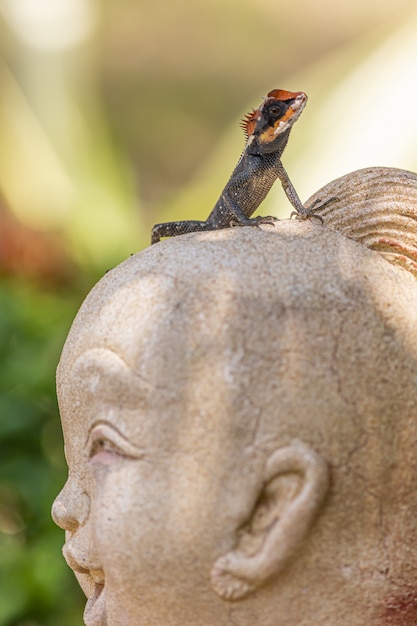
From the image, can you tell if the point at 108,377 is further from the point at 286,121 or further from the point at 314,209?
the point at 286,121

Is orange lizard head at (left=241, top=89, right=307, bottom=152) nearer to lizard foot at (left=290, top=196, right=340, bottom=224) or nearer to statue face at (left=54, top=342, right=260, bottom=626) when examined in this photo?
lizard foot at (left=290, top=196, right=340, bottom=224)

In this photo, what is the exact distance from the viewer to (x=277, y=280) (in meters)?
2.17

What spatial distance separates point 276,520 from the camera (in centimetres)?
207

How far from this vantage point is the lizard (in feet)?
8.59

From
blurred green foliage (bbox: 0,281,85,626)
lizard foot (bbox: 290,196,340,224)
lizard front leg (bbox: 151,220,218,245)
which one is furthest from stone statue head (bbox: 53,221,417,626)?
blurred green foliage (bbox: 0,281,85,626)

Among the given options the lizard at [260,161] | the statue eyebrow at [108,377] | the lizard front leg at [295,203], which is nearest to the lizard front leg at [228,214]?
the lizard at [260,161]

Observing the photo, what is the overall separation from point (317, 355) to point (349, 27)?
1131cm

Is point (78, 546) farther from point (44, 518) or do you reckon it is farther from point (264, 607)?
point (44, 518)

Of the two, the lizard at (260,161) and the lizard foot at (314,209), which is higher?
the lizard at (260,161)

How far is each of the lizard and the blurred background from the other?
8.42 ft

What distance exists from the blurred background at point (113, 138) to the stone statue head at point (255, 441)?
8.66 feet

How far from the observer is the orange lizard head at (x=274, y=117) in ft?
8.54

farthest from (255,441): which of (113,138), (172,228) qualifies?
(113,138)

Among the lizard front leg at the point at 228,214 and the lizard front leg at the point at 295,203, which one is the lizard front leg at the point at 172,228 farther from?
the lizard front leg at the point at 295,203
